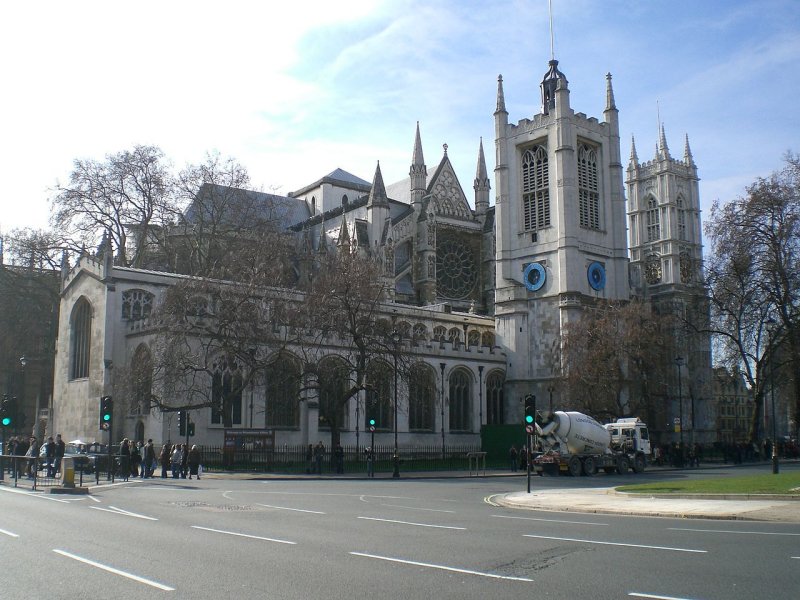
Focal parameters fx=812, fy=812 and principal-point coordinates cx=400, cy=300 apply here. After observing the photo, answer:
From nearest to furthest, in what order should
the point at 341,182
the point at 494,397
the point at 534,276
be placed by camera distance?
the point at 494,397
the point at 534,276
the point at 341,182

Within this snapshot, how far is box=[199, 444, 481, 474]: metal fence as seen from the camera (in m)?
36.9

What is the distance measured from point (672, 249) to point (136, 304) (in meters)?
49.1

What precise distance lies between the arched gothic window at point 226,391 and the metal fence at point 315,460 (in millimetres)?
1974

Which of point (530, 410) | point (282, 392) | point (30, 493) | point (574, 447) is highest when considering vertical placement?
point (282, 392)

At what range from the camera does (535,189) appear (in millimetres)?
63031

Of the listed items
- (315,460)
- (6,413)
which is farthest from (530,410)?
(6,413)

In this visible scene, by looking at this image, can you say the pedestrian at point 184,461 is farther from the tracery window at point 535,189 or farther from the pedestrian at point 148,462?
the tracery window at point 535,189

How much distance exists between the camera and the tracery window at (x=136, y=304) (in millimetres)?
46344

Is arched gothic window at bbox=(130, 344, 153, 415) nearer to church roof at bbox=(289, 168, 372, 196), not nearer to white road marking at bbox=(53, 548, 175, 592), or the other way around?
white road marking at bbox=(53, 548, 175, 592)

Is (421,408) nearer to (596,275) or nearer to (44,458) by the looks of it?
(596,275)

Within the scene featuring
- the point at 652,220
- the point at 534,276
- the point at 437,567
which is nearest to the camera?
the point at 437,567

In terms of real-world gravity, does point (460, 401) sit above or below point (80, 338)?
below

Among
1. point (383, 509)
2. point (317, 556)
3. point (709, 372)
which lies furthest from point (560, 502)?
point (709, 372)

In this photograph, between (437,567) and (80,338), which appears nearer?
(437,567)
